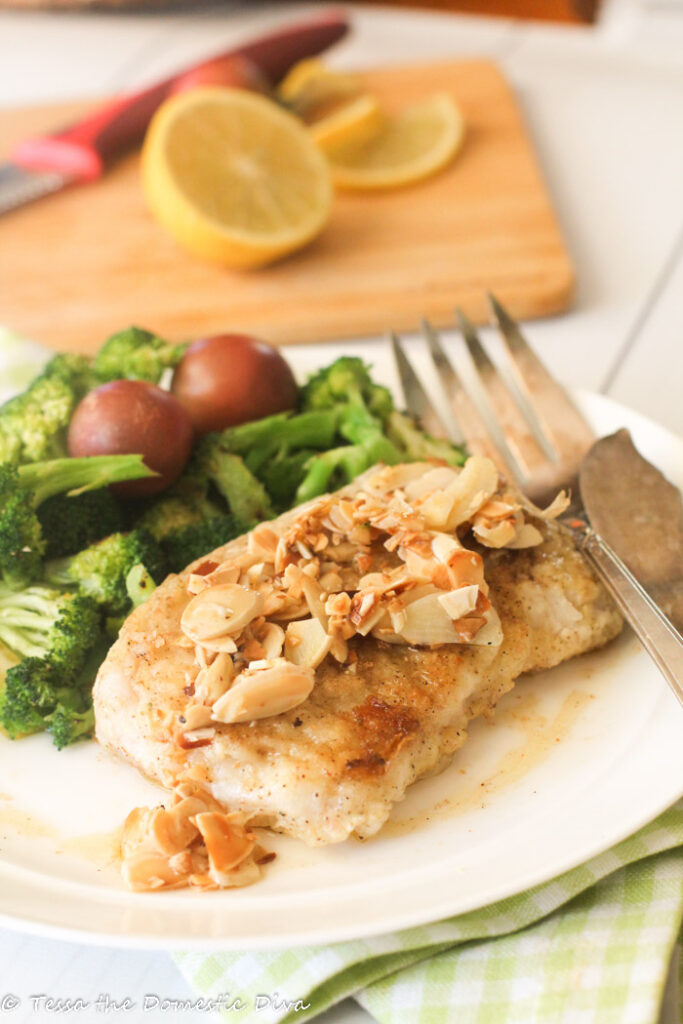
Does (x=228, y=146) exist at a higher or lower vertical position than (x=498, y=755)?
higher

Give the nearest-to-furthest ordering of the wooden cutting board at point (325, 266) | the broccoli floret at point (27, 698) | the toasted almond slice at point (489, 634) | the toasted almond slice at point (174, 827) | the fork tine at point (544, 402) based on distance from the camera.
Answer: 1. the toasted almond slice at point (174, 827)
2. the toasted almond slice at point (489, 634)
3. the broccoli floret at point (27, 698)
4. the fork tine at point (544, 402)
5. the wooden cutting board at point (325, 266)

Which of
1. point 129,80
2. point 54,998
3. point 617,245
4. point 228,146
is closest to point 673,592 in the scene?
point 54,998

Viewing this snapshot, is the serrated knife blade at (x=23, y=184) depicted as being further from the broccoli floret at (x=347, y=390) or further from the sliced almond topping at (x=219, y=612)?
the sliced almond topping at (x=219, y=612)

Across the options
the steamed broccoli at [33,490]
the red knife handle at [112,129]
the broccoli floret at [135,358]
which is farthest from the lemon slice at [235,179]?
the steamed broccoli at [33,490]

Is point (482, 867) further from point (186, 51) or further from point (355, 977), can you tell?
point (186, 51)

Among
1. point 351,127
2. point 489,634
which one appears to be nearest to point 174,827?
point 489,634
